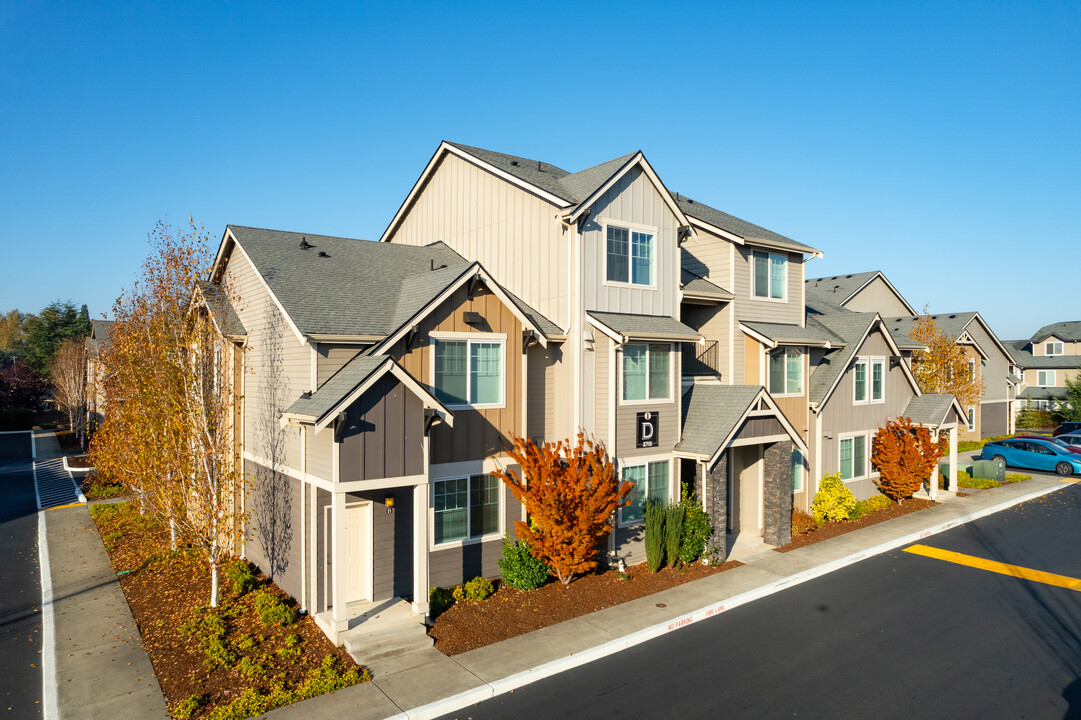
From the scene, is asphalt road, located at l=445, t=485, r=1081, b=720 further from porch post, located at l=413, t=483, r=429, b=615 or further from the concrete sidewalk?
porch post, located at l=413, t=483, r=429, b=615

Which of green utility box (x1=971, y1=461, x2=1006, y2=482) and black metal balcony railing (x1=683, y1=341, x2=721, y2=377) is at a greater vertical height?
black metal balcony railing (x1=683, y1=341, x2=721, y2=377)

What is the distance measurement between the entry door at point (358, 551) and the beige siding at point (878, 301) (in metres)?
32.7

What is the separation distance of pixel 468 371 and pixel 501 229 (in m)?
5.38

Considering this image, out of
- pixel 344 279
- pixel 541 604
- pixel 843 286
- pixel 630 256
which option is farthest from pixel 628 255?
pixel 843 286

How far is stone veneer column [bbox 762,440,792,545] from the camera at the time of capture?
1869cm

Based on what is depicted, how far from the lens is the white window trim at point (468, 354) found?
46.9ft

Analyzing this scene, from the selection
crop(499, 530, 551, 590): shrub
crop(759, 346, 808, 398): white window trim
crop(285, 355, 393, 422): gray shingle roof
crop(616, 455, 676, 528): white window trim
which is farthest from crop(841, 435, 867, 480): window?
crop(285, 355, 393, 422): gray shingle roof

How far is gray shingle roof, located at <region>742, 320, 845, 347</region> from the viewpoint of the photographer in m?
20.5

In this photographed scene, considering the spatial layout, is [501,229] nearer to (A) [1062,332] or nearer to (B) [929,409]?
(B) [929,409]

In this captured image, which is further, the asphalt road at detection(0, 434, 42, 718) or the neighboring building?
the neighboring building

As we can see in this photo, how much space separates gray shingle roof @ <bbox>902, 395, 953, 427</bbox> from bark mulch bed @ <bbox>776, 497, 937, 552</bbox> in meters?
3.12

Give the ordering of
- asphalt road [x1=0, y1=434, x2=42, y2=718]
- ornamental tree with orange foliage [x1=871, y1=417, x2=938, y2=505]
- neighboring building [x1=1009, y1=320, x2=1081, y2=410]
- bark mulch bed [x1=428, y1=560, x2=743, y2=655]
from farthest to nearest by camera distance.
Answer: neighboring building [x1=1009, y1=320, x2=1081, y2=410]
ornamental tree with orange foliage [x1=871, y1=417, x2=938, y2=505]
bark mulch bed [x1=428, y1=560, x2=743, y2=655]
asphalt road [x1=0, y1=434, x2=42, y2=718]

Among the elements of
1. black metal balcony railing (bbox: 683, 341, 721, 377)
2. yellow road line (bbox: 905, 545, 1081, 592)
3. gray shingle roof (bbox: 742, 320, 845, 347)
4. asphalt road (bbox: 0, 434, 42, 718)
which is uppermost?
gray shingle roof (bbox: 742, 320, 845, 347)

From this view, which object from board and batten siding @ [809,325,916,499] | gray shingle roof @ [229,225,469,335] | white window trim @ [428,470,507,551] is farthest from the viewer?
board and batten siding @ [809,325,916,499]
